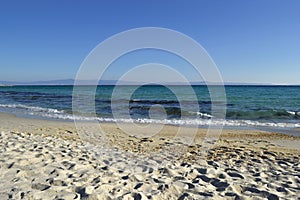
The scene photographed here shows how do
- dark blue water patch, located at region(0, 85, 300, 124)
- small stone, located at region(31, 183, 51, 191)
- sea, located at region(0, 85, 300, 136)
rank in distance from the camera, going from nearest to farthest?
small stone, located at region(31, 183, 51, 191) → sea, located at region(0, 85, 300, 136) → dark blue water patch, located at region(0, 85, 300, 124)

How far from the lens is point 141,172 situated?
16.4 ft

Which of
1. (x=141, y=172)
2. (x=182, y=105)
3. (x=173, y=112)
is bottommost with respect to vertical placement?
(x=182, y=105)

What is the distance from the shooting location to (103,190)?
3.95 meters

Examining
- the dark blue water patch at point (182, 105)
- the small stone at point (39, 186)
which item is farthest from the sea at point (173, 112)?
the small stone at point (39, 186)

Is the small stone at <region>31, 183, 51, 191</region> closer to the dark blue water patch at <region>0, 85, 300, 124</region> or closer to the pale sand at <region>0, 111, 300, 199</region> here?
the pale sand at <region>0, 111, 300, 199</region>

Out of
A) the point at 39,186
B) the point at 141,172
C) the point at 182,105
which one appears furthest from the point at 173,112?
the point at 39,186

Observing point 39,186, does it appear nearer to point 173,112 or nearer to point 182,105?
point 173,112

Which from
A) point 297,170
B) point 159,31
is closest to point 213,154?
point 297,170

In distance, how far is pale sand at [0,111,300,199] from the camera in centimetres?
394

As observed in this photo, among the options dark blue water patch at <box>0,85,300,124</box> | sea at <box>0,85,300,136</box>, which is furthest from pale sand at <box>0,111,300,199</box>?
dark blue water patch at <box>0,85,300,124</box>

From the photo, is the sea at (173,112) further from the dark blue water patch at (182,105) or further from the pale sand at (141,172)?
the pale sand at (141,172)

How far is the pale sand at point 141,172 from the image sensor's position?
12.9 feet

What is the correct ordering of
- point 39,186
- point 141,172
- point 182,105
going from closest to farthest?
point 39,186 → point 141,172 → point 182,105

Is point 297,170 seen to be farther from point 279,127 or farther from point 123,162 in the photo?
point 279,127
